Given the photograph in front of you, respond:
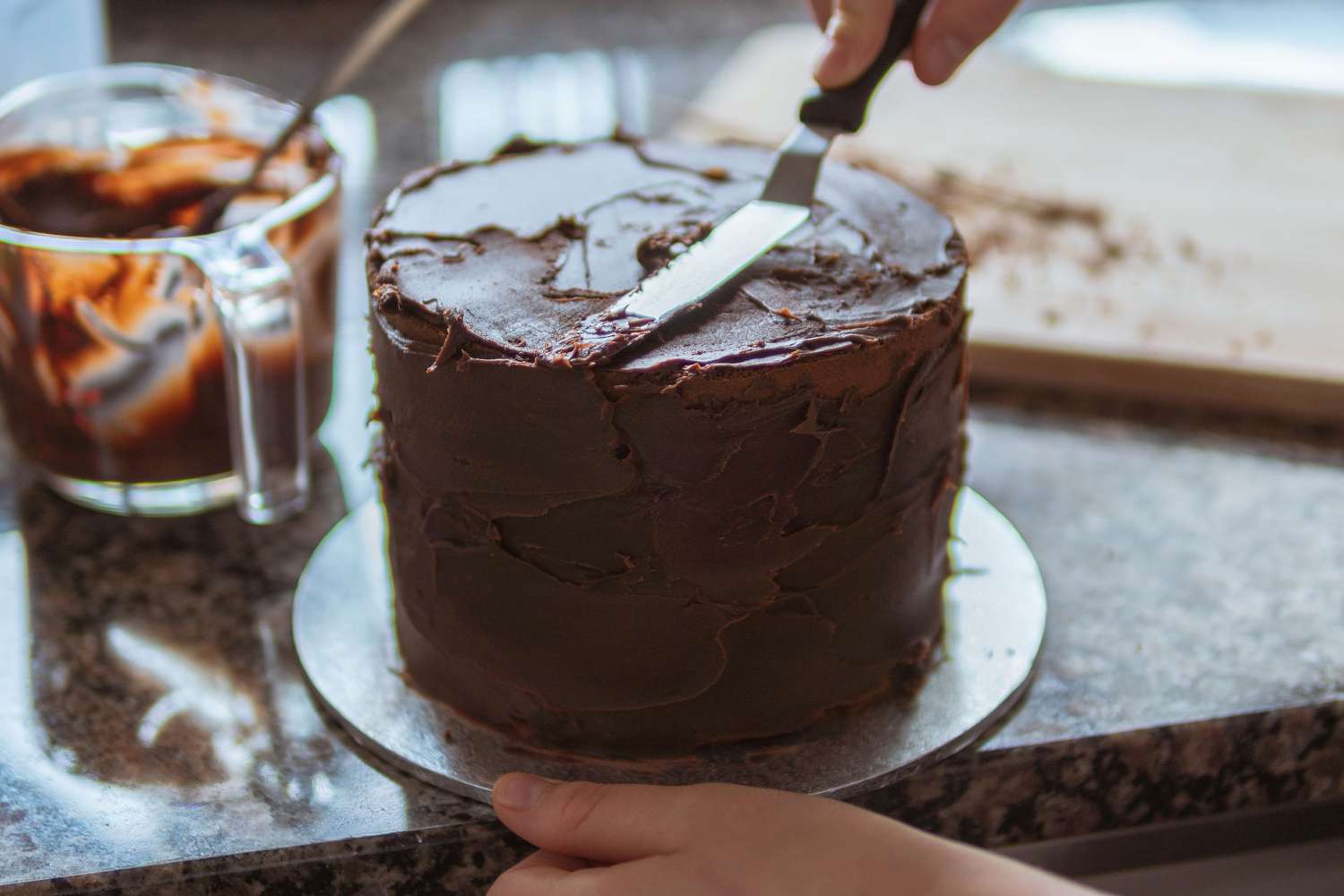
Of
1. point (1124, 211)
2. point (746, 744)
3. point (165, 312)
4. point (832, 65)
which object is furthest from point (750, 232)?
point (1124, 211)

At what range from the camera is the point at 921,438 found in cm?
80

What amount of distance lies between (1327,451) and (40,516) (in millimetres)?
1063

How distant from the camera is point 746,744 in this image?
0.83m

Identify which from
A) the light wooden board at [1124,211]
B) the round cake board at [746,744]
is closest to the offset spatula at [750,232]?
the round cake board at [746,744]

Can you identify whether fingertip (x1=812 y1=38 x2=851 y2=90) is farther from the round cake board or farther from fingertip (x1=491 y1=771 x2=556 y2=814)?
fingertip (x1=491 y1=771 x2=556 y2=814)

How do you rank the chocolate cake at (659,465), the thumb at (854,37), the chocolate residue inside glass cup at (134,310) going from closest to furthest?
the chocolate cake at (659,465), the thumb at (854,37), the chocolate residue inside glass cup at (134,310)

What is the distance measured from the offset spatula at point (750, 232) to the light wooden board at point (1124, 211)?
1.34ft

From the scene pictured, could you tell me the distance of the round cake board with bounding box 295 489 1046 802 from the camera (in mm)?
813

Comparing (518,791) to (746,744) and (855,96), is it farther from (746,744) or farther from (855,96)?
(855,96)

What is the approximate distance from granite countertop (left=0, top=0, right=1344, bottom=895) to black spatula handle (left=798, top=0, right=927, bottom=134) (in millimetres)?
370

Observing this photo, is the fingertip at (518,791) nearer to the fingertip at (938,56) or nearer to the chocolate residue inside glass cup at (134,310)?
the chocolate residue inside glass cup at (134,310)

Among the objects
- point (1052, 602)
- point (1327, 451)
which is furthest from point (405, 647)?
point (1327, 451)

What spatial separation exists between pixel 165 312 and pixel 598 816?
0.50m

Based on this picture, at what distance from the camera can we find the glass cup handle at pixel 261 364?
36.6 inches
